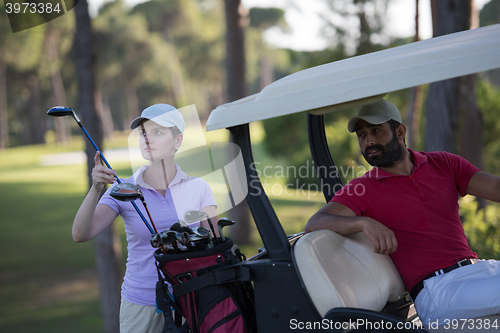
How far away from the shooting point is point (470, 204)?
538cm

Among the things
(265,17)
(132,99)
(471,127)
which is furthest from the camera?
(265,17)

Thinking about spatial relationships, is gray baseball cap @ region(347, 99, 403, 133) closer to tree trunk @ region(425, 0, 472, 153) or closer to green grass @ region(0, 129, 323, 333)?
green grass @ region(0, 129, 323, 333)

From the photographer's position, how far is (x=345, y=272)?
6.97ft

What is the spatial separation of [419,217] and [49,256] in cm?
916

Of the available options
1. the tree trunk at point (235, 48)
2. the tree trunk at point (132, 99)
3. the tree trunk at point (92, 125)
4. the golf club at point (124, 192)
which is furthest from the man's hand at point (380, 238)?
the tree trunk at point (132, 99)

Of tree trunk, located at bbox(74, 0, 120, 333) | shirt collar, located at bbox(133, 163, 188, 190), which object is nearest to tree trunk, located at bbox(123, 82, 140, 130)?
tree trunk, located at bbox(74, 0, 120, 333)

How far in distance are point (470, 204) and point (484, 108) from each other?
4373mm

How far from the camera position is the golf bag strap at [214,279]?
2.04 metres

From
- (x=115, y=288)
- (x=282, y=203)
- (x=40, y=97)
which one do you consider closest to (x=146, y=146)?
(x=115, y=288)

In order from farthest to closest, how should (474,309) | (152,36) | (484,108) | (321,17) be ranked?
(152,36)
(321,17)
(484,108)
(474,309)

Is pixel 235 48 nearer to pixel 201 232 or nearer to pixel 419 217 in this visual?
pixel 419 217

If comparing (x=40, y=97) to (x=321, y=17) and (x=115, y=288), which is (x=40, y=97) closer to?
(x=321, y=17)

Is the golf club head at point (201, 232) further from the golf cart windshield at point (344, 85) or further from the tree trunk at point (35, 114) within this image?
the tree trunk at point (35, 114)

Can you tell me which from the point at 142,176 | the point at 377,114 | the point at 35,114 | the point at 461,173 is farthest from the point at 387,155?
the point at 35,114
